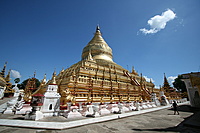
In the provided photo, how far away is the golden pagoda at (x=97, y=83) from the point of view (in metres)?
12.6

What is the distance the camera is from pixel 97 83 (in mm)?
16094

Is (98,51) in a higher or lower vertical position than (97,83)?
higher

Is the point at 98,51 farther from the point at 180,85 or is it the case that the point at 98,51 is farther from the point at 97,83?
the point at 180,85

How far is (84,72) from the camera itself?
1619cm

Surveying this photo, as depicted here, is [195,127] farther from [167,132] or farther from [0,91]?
[0,91]

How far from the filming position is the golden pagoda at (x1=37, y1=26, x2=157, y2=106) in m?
12.6

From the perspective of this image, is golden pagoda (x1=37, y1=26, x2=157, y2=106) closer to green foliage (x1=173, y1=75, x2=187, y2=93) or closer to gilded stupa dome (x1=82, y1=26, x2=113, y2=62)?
gilded stupa dome (x1=82, y1=26, x2=113, y2=62)

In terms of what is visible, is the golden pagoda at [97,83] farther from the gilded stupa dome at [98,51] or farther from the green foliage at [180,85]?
the green foliage at [180,85]

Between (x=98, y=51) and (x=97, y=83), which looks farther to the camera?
(x=98, y=51)

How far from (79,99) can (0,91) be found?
18.5 meters

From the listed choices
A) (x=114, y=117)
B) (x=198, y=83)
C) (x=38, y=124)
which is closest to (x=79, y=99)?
(x=114, y=117)

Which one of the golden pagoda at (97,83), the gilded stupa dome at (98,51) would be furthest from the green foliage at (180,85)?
the gilded stupa dome at (98,51)

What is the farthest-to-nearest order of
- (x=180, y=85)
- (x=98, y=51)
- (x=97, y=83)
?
(x=180, y=85), (x=98, y=51), (x=97, y=83)

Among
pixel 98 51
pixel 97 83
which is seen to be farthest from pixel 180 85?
pixel 97 83
